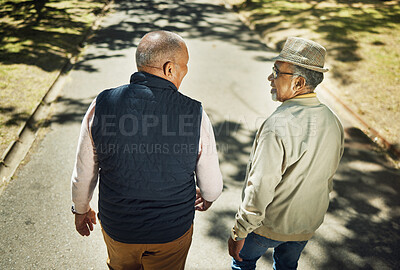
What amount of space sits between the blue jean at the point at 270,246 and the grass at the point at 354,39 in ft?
11.5

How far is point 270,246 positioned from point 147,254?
92 cm

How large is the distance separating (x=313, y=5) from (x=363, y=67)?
5413 millimetres

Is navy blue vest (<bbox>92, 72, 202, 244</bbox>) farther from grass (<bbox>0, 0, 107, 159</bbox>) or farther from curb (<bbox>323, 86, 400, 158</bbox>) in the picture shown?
curb (<bbox>323, 86, 400, 158</bbox>)

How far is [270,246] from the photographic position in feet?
7.00

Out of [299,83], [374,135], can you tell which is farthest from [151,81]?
[374,135]

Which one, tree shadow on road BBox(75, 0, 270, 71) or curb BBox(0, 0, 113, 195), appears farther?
tree shadow on road BBox(75, 0, 270, 71)

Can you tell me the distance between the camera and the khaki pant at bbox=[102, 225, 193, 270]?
70.4 inches

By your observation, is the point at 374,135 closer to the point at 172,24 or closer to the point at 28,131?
the point at 28,131

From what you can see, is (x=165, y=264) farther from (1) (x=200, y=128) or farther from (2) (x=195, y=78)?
(2) (x=195, y=78)

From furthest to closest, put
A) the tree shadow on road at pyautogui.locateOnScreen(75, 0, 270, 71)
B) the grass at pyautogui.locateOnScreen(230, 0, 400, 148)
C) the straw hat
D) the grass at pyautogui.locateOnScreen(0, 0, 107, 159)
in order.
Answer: the tree shadow on road at pyautogui.locateOnScreen(75, 0, 270, 71) → the grass at pyautogui.locateOnScreen(230, 0, 400, 148) → the grass at pyautogui.locateOnScreen(0, 0, 107, 159) → the straw hat

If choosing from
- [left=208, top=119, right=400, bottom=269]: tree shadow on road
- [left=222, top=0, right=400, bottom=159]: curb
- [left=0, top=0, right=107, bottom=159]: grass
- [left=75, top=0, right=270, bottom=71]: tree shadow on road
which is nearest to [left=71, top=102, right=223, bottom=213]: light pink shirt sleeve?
[left=208, top=119, right=400, bottom=269]: tree shadow on road

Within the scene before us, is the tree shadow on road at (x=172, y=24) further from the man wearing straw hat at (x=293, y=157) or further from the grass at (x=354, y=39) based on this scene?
the man wearing straw hat at (x=293, y=157)

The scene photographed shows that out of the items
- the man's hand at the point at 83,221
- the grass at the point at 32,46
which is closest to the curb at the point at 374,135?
the man's hand at the point at 83,221

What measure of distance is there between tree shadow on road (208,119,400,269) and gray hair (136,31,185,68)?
2.25 meters
